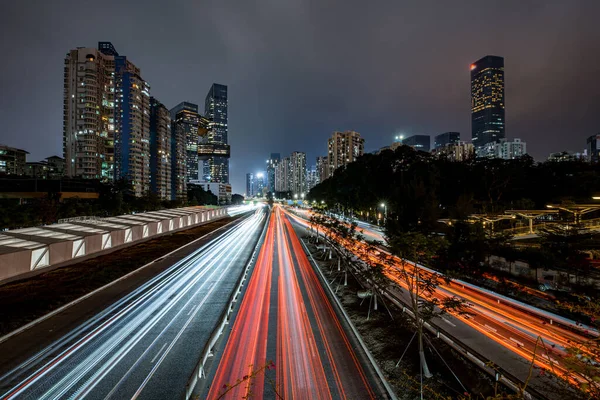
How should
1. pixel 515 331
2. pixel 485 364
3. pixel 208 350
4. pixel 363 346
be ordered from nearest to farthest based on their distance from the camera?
pixel 485 364 → pixel 208 350 → pixel 363 346 → pixel 515 331

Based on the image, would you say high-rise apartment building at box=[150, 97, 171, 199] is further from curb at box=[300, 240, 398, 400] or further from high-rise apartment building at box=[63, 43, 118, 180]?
curb at box=[300, 240, 398, 400]

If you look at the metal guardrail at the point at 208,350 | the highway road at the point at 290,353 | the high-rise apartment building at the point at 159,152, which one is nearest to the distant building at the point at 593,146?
the highway road at the point at 290,353

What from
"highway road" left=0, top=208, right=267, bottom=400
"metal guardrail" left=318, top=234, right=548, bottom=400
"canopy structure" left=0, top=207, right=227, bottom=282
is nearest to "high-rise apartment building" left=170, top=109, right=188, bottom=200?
"canopy structure" left=0, top=207, right=227, bottom=282

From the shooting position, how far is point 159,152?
13112cm

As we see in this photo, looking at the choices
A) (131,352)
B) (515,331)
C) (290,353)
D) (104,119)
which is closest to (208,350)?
(290,353)

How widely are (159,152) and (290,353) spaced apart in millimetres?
140039

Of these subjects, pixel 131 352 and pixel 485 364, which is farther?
pixel 131 352

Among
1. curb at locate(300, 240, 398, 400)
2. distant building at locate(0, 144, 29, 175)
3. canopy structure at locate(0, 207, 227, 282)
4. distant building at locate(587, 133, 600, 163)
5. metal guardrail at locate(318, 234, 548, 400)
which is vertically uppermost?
distant building at locate(587, 133, 600, 163)

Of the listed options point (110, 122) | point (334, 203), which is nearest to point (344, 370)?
point (334, 203)

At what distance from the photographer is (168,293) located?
18750 mm

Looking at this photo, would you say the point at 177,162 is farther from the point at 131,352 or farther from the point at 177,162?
the point at 131,352

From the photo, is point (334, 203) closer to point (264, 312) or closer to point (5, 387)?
point (264, 312)

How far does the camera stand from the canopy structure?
66.9 feet

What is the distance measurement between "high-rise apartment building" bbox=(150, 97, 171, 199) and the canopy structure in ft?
327
